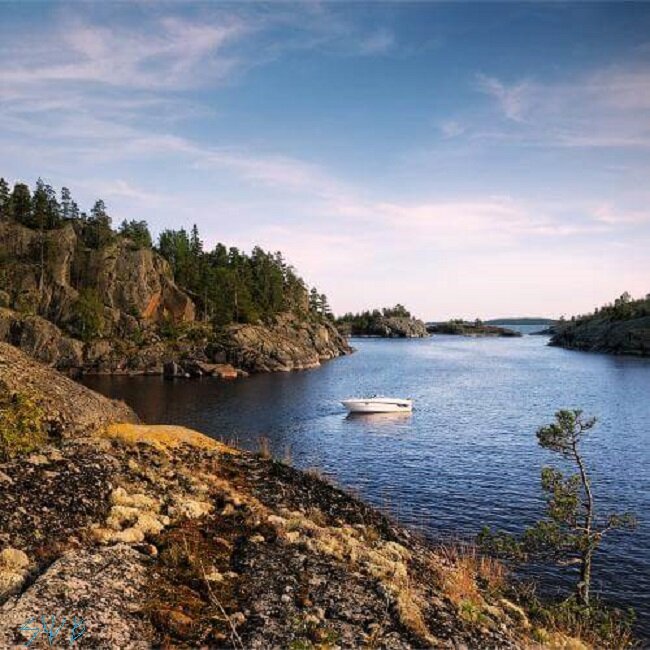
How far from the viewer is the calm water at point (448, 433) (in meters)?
34.1

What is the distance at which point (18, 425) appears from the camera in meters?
19.0

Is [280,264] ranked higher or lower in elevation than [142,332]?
higher

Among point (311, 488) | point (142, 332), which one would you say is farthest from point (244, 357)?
point (311, 488)

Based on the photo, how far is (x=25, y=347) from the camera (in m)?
102

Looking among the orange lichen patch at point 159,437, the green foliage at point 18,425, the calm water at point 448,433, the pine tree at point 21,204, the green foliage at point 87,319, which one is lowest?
the calm water at point 448,433

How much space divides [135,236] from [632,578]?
146 meters

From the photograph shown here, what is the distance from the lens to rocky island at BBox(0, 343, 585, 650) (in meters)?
11.8

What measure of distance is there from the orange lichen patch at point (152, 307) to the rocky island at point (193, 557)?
109 m

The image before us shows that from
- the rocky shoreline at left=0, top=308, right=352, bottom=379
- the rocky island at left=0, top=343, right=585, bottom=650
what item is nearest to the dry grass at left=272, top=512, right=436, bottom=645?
the rocky island at left=0, top=343, right=585, bottom=650

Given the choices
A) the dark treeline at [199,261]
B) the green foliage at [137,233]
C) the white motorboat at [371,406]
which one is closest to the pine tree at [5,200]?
the dark treeline at [199,261]

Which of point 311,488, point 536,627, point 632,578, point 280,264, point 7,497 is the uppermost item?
point 280,264

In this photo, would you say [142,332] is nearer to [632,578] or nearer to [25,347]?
[25,347]

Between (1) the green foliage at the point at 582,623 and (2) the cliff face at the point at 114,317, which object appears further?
(2) the cliff face at the point at 114,317

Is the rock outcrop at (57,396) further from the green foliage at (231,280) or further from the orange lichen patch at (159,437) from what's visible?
the green foliage at (231,280)
